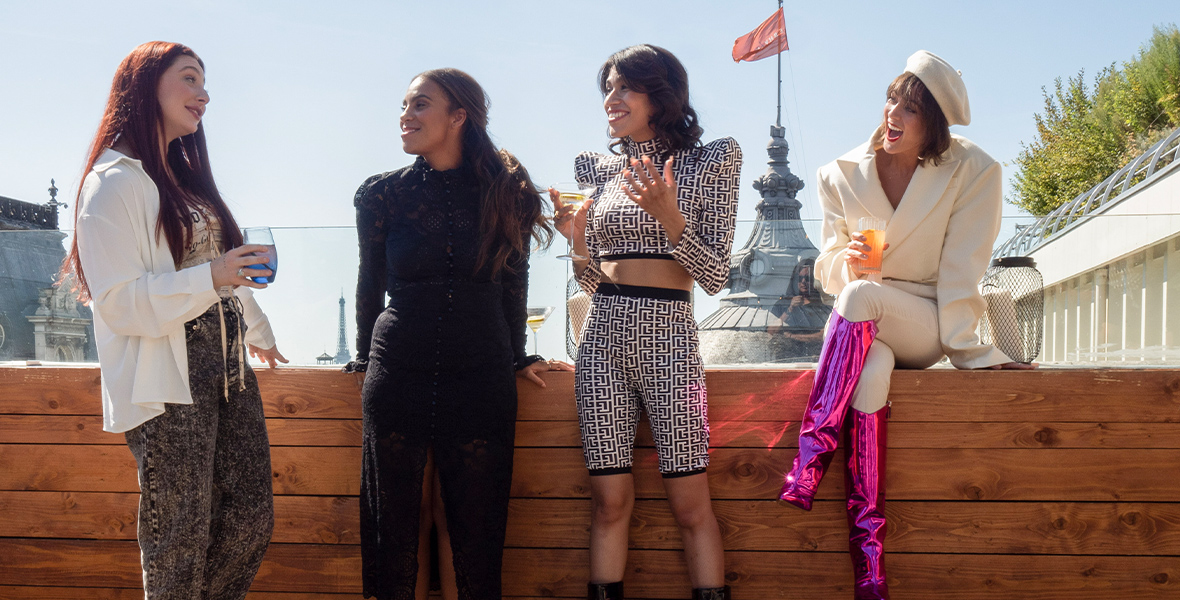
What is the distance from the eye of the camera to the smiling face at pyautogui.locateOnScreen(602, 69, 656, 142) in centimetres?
258

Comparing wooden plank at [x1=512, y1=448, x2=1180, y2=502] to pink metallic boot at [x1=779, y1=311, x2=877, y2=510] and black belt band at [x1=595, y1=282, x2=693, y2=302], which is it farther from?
black belt band at [x1=595, y1=282, x2=693, y2=302]

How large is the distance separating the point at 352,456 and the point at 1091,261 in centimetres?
342

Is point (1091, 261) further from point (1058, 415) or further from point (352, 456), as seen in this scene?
point (352, 456)

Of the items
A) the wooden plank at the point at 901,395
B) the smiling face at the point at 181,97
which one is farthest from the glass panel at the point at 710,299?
the smiling face at the point at 181,97

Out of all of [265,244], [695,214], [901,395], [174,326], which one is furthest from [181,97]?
[901,395]

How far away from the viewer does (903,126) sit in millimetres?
2828

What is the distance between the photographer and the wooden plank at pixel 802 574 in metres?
2.85

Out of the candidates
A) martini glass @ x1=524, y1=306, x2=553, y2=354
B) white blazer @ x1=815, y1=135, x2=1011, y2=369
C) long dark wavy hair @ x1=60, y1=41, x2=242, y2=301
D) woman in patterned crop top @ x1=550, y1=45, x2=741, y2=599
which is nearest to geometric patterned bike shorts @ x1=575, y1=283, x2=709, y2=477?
woman in patterned crop top @ x1=550, y1=45, x2=741, y2=599

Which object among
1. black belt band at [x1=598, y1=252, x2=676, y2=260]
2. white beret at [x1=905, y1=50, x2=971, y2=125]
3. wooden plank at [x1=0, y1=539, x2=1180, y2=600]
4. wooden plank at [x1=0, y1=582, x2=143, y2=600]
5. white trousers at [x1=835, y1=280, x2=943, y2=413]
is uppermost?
white beret at [x1=905, y1=50, x2=971, y2=125]

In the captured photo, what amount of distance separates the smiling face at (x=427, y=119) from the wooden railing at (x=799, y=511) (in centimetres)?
91

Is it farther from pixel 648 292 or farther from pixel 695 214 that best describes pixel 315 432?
pixel 695 214

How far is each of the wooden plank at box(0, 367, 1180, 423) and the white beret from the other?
840 millimetres

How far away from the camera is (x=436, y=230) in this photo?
253 centimetres

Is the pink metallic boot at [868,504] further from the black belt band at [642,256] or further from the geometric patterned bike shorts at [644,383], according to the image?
the black belt band at [642,256]
